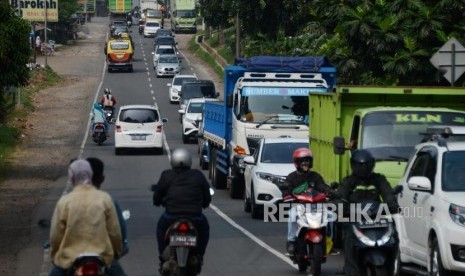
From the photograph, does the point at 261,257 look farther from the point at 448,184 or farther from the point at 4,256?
the point at 448,184

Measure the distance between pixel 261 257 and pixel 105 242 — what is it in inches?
347

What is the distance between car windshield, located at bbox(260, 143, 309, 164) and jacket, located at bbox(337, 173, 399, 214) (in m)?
12.2

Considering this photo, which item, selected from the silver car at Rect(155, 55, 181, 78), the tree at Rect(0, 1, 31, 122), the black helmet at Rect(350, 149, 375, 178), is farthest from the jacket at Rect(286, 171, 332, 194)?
the silver car at Rect(155, 55, 181, 78)

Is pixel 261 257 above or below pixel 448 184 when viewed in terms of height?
below

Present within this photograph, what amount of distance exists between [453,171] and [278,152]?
1196 centimetres

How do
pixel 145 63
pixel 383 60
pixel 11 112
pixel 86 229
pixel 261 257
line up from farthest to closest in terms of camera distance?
1. pixel 145 63
2. pixel 11 112
3. pixel 383 60
4. pixel 261 257
5. pixel 86 229

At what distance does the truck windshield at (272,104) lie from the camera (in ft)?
94.7

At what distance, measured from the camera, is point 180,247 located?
1319 centimetres

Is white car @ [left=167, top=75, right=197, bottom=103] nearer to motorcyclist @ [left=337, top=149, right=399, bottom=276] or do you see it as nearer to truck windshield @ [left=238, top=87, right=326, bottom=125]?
truck windshield @ [left=238, top=87, right=326, bottom=125]

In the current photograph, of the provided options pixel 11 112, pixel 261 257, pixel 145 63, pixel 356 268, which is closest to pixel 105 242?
pixel 356 268

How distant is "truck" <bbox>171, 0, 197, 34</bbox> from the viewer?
110438 mm

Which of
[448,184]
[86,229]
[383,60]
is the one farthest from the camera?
[383,60]

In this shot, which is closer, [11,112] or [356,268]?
[356,268]

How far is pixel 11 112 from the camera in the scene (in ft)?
177
